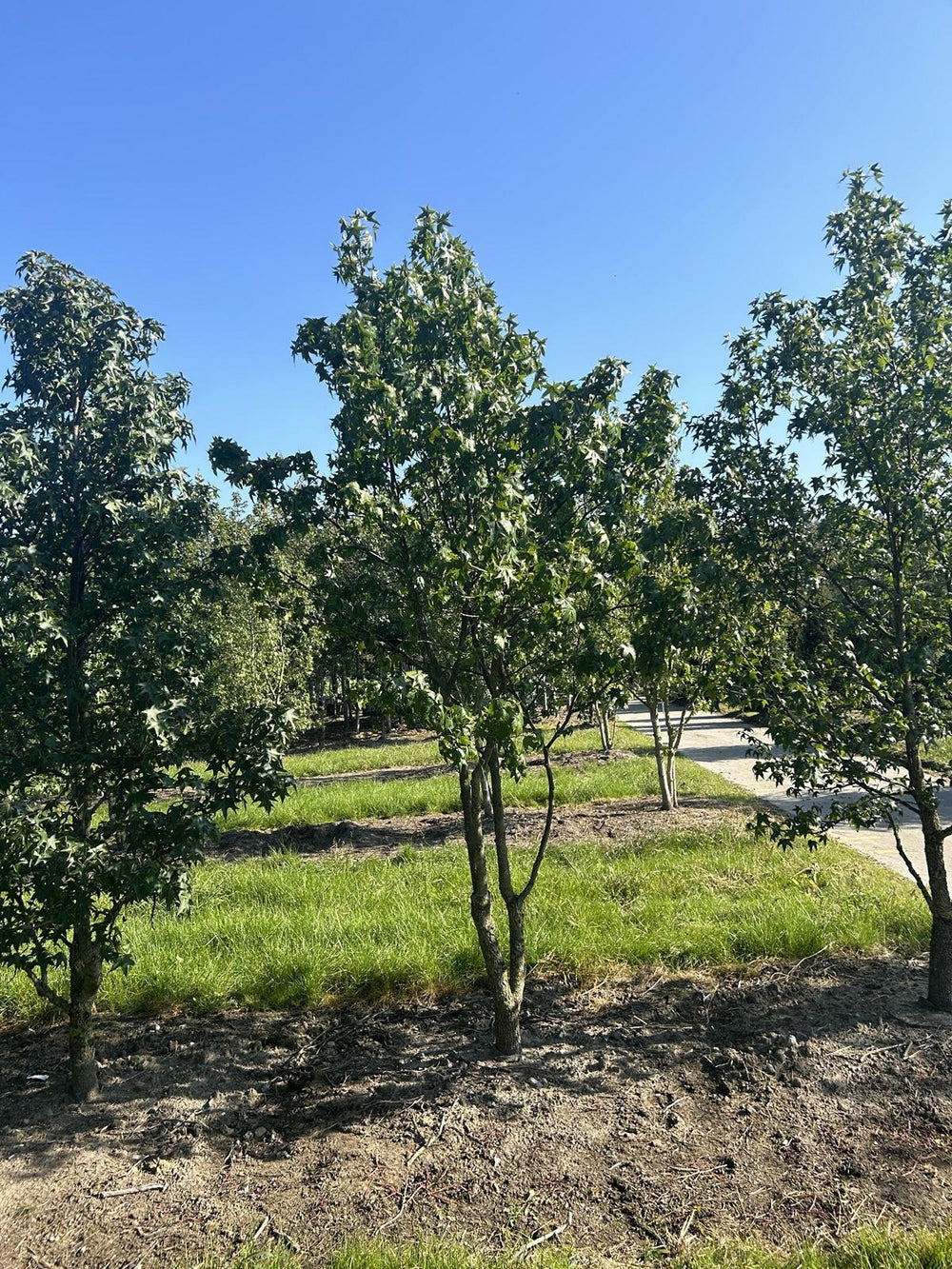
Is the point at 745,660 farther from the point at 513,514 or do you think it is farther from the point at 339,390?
the point at 339,390

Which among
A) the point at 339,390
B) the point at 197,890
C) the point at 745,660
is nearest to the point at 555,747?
the point at 197,890

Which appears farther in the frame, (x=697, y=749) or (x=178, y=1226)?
(x=697, y=749)

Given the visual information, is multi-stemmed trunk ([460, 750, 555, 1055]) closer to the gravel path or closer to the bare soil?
the gravel path

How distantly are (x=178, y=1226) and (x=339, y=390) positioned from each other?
412 centimetres

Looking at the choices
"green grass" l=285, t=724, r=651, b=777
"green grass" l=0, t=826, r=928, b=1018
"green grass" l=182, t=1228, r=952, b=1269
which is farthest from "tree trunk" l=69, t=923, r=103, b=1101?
"green grass" l=285, t=724, r=651, b=777

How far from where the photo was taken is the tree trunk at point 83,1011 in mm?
4211

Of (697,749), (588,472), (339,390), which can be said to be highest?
(339,390)

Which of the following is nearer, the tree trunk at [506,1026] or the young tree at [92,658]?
the young tree at [92,658]

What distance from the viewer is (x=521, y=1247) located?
3.02 meters

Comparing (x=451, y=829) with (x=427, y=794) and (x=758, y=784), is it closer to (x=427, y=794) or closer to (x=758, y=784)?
(x=427, y=794)

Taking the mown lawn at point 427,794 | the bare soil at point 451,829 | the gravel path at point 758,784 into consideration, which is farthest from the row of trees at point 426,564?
the mown lawn at point 427,794

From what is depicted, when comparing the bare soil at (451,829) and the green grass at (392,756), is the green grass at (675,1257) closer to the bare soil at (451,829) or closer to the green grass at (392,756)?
the bare soil at (451,829)

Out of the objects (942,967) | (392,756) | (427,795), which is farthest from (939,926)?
(392,756)

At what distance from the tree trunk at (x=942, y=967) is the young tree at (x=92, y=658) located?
4335 millimetres
